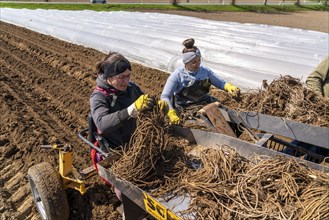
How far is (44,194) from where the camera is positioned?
3166 millimetres

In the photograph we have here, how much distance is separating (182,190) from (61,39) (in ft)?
39.1

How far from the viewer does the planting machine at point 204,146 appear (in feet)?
8.53

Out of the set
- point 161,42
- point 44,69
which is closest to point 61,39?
point 44,69

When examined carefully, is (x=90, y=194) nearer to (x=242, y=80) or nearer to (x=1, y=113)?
(x=1, y=113)

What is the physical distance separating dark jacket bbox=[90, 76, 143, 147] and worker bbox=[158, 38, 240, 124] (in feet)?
3.31

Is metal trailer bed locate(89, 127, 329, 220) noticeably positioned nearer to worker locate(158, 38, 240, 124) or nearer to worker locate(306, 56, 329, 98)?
worker locate(158, 38, 240, 124)

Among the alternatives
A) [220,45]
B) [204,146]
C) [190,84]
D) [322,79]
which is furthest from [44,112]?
[220,45]

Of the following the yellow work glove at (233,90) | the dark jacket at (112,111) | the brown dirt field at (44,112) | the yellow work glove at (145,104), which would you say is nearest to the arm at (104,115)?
the dark jacket at (112,111)

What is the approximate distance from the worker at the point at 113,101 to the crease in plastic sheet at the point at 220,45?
10.1 feet

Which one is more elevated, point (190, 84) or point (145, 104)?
point (145, 104)

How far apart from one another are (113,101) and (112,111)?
0.33 ft

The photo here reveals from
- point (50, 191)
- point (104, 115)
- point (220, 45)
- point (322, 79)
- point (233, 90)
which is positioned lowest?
point (50, 191)

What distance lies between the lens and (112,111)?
309 centimetres

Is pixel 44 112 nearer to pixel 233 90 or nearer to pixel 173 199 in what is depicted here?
pixel 233 90
